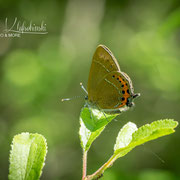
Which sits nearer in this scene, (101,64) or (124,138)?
(124,138)

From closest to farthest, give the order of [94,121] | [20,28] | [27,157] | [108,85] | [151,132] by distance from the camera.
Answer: [151,132] → [27,157] → [94,121] → [108,85] → [20,28]

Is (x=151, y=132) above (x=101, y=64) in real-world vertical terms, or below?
above

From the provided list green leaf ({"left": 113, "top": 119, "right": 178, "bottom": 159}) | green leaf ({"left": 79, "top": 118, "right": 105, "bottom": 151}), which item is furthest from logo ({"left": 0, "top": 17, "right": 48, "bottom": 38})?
green leaf ({"left": 113, "top": 119, "right": 178, "bottom": 159})

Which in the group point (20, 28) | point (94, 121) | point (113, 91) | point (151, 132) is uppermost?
point (151, 132)

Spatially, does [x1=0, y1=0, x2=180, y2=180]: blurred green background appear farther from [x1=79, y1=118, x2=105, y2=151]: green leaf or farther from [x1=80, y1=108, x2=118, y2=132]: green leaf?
[x1=79, y1=118, x2=105, y2=151]: green leaf

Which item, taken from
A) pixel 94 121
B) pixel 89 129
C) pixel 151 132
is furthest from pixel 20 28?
pixel 151 132

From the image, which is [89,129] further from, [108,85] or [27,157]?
[108,85]

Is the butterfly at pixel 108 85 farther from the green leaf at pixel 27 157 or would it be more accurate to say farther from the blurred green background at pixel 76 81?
the blurred green background at pixel 76 81
